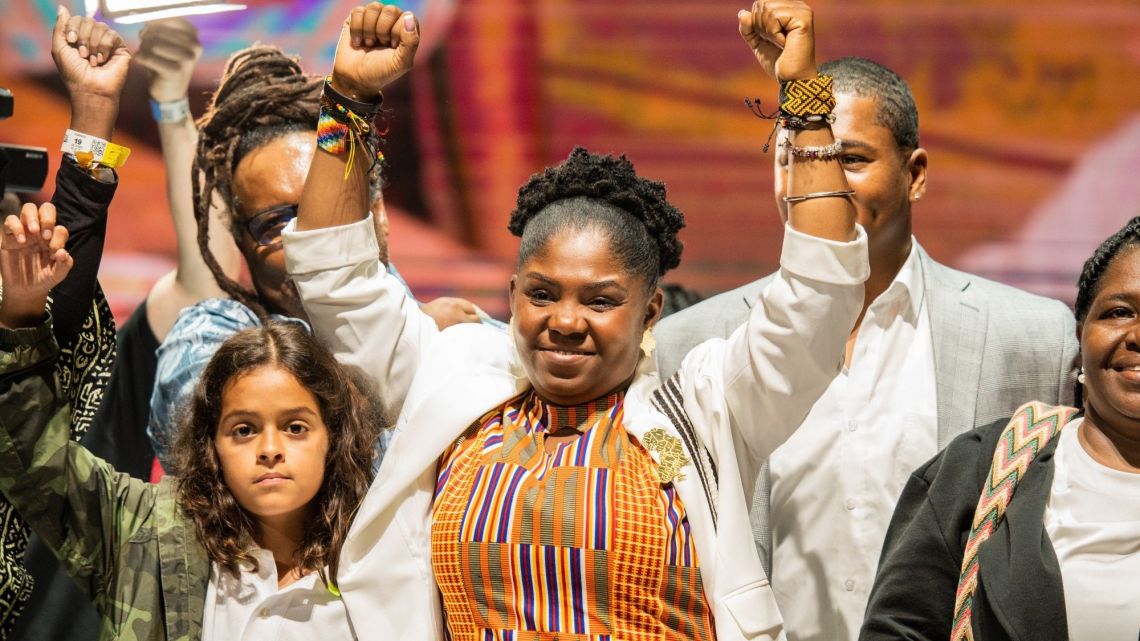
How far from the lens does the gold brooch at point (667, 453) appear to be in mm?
2258

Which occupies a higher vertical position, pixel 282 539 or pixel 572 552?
pixel 572 552

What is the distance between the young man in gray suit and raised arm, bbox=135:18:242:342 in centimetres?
166

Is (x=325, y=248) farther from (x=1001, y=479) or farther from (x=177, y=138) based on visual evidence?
(x=177, y=138)

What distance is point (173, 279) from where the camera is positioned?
372 centimetres

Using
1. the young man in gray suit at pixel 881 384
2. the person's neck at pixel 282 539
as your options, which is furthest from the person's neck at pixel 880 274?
the person's neck at pixel 282 539

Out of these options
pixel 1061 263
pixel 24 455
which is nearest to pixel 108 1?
pixel 24 455

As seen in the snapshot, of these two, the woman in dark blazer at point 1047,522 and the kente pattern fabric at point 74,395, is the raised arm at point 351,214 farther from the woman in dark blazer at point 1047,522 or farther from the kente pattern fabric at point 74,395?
the woman in dark blazer at point 1047,522

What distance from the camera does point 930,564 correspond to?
2328 mm

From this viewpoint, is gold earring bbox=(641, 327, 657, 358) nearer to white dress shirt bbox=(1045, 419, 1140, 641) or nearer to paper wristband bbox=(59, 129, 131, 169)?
white dress shirt bbox=(1045, 419, 1140, 641)

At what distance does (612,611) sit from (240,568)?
2.44 feet

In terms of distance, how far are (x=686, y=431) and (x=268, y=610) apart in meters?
0.84

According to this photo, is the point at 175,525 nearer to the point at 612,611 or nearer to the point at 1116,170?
the point at 612,611

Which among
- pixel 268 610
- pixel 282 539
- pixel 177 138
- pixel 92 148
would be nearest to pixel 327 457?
pixel 282 539

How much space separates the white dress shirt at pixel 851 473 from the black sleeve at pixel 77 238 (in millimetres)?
1449
